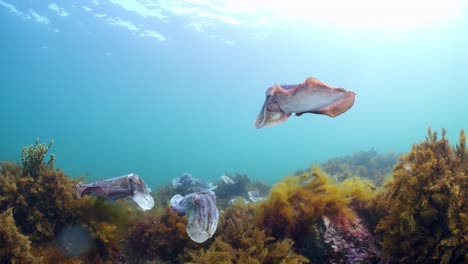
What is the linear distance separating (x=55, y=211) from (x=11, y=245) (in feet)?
3.64

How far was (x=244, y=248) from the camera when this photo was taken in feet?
13.2

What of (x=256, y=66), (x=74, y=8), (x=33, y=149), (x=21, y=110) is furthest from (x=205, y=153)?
(x=33, y=149)

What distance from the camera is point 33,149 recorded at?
5.30 metres

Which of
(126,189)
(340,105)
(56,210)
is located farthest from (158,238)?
(340,105)

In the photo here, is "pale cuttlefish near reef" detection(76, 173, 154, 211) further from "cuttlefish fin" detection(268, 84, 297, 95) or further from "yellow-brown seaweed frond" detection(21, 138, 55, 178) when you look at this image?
"cuttlefish fin" detection(268, 84, 297, 95)

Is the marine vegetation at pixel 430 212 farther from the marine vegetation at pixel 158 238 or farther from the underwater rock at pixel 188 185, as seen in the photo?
the underwater rock at pixel 188 185

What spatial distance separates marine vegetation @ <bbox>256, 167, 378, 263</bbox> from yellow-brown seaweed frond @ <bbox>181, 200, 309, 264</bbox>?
0.28 meters

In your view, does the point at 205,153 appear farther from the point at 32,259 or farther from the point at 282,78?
the point at 32,259

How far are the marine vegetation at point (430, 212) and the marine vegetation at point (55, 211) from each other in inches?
162

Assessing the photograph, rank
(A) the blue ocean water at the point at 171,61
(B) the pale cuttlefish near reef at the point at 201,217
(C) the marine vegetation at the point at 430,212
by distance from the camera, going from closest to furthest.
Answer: (C) the marine vegetation at the point at 430,212
(B) the pale cuttlefish near reef at the point at 201,217
(A) the blue ocean water at the point at 171,61

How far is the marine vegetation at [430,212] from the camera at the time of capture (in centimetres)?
326

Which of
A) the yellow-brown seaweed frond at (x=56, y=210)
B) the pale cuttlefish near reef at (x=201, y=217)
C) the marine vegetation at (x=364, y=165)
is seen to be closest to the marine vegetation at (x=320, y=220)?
the pale cuttlefish near reef at (x=201, y=217)

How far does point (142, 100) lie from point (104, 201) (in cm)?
11641

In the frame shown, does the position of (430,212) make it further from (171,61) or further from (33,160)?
(171,61)
